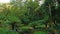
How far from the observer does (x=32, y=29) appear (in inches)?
524

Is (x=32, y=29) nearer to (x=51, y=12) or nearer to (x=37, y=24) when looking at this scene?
(x=37, y=24)

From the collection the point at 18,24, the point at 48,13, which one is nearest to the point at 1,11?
the point at 18,24

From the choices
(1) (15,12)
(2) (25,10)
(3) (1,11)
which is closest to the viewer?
(1) (15,12)

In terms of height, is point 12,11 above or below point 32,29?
above

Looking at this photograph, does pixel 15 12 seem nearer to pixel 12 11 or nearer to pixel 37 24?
pixel 12 11

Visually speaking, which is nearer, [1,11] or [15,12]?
[15,12]

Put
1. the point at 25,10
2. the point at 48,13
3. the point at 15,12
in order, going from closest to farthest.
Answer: the point at 48,13, the point at 15,12, the point at 25,10

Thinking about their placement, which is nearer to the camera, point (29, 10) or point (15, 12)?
point (15, 12)

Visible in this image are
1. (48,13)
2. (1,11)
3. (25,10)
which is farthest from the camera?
(1,11)

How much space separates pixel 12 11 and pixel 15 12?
377mm

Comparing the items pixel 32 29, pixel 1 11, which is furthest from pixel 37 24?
pixel 1 11

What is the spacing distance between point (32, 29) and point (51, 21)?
1291 millimetres

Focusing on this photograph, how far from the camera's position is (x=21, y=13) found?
15.2 meters

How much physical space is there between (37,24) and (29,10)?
9.21ft
